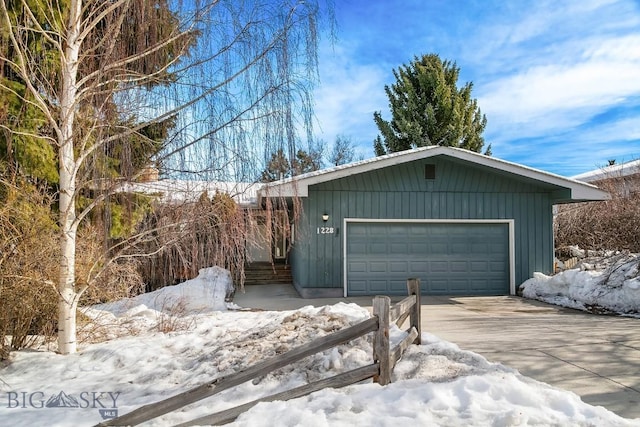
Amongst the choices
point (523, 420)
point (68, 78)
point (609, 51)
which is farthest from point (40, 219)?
point (609, 51)

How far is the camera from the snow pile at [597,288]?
8648 mm

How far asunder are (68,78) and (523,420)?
202 inches

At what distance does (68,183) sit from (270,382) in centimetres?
309

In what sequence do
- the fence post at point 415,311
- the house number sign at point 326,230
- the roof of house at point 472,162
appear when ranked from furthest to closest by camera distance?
the house number sign at point 326,230 → the roof of house at point 472,162 → the fence post at point 415,311

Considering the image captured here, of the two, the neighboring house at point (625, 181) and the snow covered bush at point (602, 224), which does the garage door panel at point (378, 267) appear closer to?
the snow covered bush at point (602, 224)

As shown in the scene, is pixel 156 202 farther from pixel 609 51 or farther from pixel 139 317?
pixel 609 51

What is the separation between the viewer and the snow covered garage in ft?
36.8

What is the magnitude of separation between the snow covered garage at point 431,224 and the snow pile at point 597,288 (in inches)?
40.1

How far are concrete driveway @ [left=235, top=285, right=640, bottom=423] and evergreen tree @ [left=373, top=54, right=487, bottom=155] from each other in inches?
567

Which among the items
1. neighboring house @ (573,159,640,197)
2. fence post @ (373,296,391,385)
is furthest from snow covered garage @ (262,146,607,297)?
fence post @ (373,296,391,385)

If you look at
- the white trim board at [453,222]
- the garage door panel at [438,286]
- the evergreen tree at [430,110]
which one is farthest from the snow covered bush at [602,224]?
the evergreen tree at [430,110]

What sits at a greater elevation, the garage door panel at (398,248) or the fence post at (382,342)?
the garage door panel at (398,248)

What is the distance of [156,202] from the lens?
419cm

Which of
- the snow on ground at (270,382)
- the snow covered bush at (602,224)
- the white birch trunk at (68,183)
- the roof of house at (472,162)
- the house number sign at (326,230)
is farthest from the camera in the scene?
the snow covered bush at (602,224)
